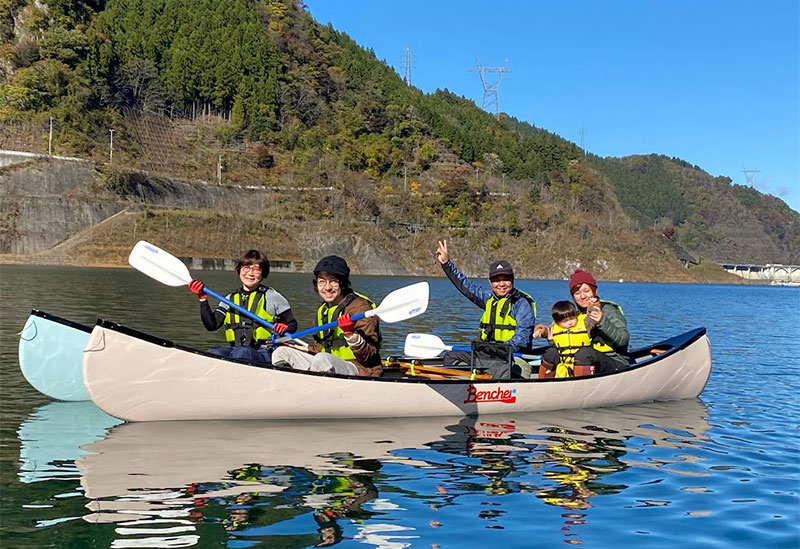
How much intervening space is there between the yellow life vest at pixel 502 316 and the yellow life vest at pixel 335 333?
199 centimetres

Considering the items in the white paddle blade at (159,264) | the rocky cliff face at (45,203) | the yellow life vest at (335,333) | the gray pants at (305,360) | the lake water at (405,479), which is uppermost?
the rocky cliff face at (45,203)

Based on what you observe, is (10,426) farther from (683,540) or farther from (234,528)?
(683,540)

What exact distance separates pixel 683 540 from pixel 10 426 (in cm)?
743

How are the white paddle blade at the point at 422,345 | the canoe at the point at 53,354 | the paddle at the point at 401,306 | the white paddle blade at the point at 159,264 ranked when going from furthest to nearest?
the white paddle blade at the point at 422,345
the white paddle blade at the point at 159,264
the canoe at the point at 53,354
the paddle at the point at 401,306

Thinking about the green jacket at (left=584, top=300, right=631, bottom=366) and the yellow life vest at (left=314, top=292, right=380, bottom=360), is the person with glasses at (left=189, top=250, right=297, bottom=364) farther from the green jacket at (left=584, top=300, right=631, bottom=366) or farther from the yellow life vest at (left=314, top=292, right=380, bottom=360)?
the green jacket at (left=584, top=300, right=631, bottom=366)

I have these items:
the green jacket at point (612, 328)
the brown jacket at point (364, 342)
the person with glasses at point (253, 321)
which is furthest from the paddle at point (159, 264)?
the green jacket at point (612, 328)

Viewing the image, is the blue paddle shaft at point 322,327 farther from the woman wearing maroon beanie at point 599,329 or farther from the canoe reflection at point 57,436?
the woman wearing maroon beanie at point 599,329

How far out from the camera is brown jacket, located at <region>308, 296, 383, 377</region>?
913cm

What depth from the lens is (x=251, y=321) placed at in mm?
9969

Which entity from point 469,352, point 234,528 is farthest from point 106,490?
point 469,352

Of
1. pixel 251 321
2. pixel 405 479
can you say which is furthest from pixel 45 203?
pixel 405 479

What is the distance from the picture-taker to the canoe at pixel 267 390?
8383 millimetres

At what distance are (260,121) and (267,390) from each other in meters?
104

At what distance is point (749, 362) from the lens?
61.7 feet
